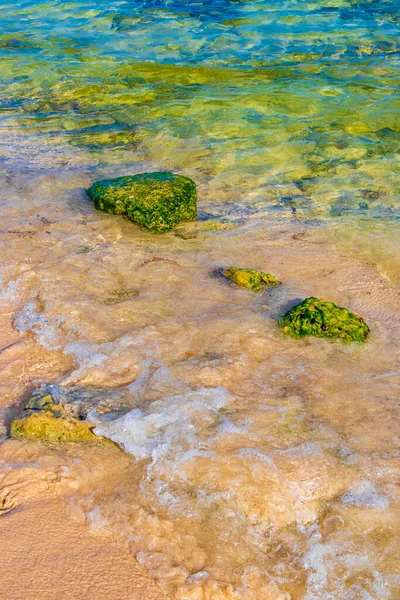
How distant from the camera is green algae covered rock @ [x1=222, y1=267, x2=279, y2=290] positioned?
175 inches

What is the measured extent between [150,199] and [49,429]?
291cm

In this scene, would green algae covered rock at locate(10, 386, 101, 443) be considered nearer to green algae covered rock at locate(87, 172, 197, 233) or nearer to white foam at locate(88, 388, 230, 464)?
white foam at locate(88, 388, 230, 464)

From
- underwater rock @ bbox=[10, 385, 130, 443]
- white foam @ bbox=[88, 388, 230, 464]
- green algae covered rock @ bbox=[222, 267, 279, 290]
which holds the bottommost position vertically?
green algae covered rock @ bbox=[222, 267, 279, 290]

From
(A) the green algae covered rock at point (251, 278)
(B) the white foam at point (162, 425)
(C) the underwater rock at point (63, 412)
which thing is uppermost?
(C) the underwater rock at point (63, 412)

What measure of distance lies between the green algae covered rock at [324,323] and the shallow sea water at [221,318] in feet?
0.28

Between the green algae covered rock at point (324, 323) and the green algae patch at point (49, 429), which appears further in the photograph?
the green algae covered rock at point (324, 323)

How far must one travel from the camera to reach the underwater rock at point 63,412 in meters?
3.01

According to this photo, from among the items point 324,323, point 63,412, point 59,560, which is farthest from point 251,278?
point 59,560

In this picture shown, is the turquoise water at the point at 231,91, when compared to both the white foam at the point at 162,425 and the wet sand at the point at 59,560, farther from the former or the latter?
the wet sand at the point at 59,560

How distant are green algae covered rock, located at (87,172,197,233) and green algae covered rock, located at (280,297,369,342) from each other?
5.86 feet

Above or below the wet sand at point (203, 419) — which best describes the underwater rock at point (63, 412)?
above

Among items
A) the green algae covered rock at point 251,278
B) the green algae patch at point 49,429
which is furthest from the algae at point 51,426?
the green algae covered rock at point 251,278

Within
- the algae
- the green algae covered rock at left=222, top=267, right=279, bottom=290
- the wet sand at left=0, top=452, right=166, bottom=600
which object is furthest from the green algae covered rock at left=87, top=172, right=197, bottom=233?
the wet sand at left=0, top=452, right=166, bottom=600

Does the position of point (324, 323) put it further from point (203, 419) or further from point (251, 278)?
point (203, 419)
